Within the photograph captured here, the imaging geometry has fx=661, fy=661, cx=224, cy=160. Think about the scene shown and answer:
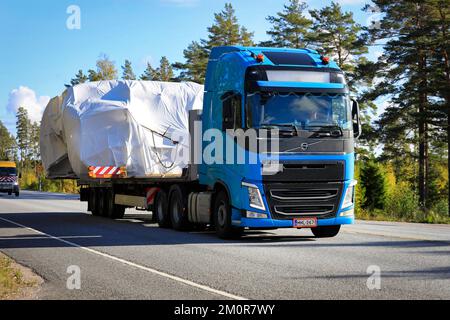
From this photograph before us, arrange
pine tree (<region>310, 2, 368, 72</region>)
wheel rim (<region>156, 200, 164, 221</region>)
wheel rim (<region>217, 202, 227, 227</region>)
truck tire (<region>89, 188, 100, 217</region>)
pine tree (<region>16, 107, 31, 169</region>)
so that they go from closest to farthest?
1. wheel rim (<region>217, 202, 227, 227</region>)
2. wheel rim (<region>156, 200, 164, 221</region>)
3. truck tire (<region>89, 188, 100, 217</region>)
4. pine tree (<region>310, 2, 368, 72</region>)
5. pine tree (<region>16, 107, 31, 169</region>)

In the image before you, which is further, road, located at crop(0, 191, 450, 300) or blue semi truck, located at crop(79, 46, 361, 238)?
blue semi truck, located at crop(79, 46, 361, 238)

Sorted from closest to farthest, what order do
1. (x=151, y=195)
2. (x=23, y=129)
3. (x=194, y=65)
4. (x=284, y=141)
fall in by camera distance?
1. (x=284, y=141)
2. (x=151, y=195)
3. (x=194, y=65)
4. (x=23, y=129)

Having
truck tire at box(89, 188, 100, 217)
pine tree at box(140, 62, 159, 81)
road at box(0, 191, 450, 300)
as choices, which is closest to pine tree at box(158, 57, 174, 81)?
pine tree at box(140, 62, 159, 81)

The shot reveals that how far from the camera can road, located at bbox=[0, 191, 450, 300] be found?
25.9 ft

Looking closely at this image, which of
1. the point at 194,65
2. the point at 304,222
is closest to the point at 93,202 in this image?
the point at 304,222

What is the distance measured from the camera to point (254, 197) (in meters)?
13.1

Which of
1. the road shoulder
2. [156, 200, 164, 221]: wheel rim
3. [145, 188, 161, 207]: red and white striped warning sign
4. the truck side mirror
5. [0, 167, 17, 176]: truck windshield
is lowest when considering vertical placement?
the road shoulder

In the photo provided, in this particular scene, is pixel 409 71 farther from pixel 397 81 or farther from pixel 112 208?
pixel 112 208

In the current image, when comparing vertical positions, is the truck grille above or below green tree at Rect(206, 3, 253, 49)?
below

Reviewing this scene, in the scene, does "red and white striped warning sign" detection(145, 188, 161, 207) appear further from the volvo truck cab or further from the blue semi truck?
the volvo truck cab

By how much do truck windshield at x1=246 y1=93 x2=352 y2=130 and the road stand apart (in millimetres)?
2428

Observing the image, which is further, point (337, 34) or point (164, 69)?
point (164, 69)

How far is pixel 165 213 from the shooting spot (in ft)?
57.9

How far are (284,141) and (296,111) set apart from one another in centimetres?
68
